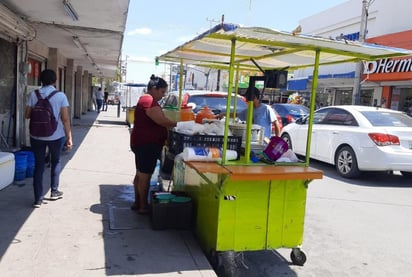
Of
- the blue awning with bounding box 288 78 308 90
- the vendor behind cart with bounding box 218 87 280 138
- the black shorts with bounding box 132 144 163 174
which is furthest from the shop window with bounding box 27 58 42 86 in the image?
the blue awning with bounding box 288 78 308 90

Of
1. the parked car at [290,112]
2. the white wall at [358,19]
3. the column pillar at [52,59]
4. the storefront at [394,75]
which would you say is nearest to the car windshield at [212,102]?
the column pillar at [52,59]

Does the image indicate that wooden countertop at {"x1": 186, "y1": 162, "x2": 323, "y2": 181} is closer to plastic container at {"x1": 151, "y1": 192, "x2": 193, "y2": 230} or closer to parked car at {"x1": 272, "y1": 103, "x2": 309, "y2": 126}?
plastic container at {"x1": 151, "y1": 192, "x2": 193, "y2": 230}

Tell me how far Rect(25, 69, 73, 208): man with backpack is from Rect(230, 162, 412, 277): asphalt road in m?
2.70

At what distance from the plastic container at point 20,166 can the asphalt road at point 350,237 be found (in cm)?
397

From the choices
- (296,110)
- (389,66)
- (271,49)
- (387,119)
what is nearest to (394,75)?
(389,66)

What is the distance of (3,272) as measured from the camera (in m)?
3.32

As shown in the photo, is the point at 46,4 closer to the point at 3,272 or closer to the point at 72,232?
the point at 72,232

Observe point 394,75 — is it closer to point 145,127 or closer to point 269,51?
point 269,51

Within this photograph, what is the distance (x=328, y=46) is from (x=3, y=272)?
3.54m

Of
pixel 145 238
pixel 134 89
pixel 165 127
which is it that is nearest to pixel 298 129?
pixel 165 127

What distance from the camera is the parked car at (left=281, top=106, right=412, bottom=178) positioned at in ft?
25.6

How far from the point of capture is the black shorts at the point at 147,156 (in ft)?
15.8

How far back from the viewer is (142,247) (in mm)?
3957

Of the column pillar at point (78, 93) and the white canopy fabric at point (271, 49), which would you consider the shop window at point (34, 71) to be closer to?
the white canopy fabric at point (271, 49)
